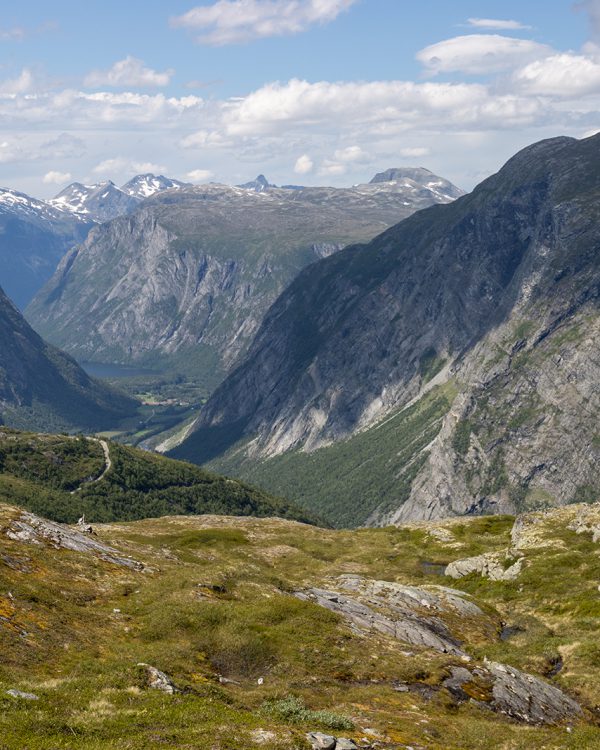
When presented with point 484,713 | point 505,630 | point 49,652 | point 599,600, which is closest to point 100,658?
point 49,652

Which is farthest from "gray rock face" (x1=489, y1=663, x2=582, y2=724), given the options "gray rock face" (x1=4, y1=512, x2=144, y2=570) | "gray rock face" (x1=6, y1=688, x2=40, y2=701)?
"gray rock face" (x1=4, y1=512, x2=144, y2=570)

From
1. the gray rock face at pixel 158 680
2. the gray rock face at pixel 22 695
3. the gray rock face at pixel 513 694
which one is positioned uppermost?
the gray rock face at pixel 22 695

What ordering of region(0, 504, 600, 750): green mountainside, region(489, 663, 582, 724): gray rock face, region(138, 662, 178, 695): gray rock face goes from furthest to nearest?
region(489, 663, 582, 724): gray rock face
region(138, 662, 178, 695): gray rock face
region(0, 504, 600, 750): green mountainside

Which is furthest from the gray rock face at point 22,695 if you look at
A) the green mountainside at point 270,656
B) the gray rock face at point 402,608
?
the gray rock face at point 402,608

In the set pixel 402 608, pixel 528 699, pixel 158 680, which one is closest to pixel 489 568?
pixel 402 608

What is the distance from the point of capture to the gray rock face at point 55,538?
2616 inches

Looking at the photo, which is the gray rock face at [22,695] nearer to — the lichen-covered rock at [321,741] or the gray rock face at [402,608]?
the lichen-covered rock at [321,741]

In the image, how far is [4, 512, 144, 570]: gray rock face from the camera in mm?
66438

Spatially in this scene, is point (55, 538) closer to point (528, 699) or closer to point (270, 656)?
point (270, 656)

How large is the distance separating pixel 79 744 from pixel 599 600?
6732 cm

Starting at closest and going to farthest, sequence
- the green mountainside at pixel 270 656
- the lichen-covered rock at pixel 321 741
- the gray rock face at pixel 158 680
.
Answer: the lichen-covered rock at pixel 321 741 < the green mountainside at pixel 270 656 < the gray rock face at pixel 158 680

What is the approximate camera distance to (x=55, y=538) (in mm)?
69375

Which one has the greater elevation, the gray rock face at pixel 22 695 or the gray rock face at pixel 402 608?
the gray rock face at pixel 22 695

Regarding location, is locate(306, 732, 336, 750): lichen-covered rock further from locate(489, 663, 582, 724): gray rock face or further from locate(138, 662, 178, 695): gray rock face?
locate(489, 663, 582, 724): gray rock face
